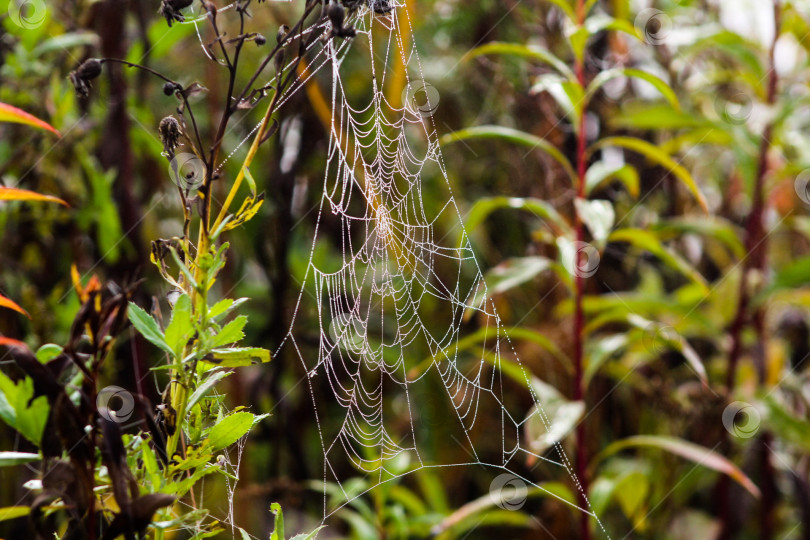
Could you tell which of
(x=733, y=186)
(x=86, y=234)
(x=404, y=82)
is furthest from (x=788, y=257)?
(x=86, y=234)

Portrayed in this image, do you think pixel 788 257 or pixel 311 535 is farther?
pixel 788 257

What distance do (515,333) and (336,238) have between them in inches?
21.4

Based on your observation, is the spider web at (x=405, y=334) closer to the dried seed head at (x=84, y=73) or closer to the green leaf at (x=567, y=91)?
the green leaf at (x=567, y=91)

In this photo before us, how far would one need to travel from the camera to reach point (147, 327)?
33cm

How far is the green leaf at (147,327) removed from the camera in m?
0.33

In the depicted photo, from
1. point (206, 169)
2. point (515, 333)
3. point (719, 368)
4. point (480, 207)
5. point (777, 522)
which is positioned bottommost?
point (777, 522)

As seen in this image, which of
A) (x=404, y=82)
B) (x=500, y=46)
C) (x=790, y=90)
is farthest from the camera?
(x=790, y=90)

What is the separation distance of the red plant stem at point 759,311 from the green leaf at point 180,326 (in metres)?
0.87

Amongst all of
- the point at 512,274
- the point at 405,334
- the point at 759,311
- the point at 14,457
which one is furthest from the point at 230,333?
the point at 759,311

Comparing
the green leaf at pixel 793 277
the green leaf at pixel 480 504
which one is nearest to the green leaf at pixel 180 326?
the green leaf at pixel 480 504

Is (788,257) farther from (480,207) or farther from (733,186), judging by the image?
(480,207)

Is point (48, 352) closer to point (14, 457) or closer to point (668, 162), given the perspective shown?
point (14, 457)

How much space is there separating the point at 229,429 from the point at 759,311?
3.19ft

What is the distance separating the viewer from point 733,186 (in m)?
1.29
